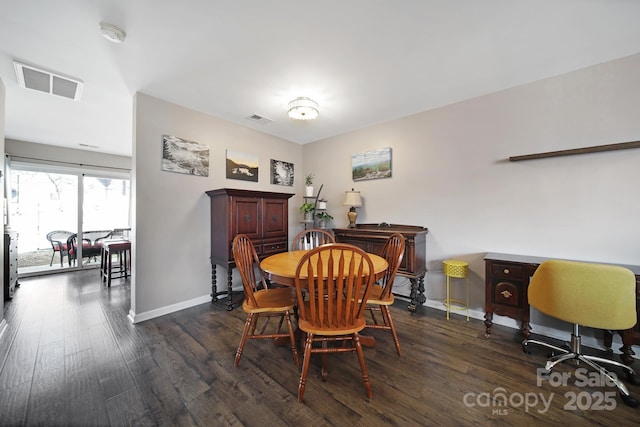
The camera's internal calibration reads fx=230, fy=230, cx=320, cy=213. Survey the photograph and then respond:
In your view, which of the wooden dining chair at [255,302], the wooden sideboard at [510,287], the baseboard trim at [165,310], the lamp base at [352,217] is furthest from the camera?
the lamp base at [352,217]

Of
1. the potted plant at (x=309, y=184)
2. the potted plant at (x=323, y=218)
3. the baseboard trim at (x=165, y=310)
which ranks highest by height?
the potted plant at (x=309, y=184)

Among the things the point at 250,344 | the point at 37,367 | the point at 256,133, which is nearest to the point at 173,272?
the point at 37,367

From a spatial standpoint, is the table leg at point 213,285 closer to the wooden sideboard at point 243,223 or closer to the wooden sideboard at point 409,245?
the wooden sideboard at point 243,223

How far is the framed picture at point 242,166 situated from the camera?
11.8ft

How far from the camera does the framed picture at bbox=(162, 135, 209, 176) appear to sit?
2.91 m

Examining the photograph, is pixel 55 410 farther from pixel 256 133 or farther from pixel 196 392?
pixel 256 133

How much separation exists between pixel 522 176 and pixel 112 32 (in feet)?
13.1

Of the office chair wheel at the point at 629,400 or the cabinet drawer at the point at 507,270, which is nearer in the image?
the office chair wheel at the point at 629,400

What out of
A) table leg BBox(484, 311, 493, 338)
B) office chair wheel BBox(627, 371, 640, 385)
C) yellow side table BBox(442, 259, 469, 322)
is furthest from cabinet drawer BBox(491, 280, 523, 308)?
office chair wheel BBox(627, 371, 640, 385)

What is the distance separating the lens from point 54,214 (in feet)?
16.5

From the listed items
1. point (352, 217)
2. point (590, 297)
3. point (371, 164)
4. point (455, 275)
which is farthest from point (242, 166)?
point (590, 297)

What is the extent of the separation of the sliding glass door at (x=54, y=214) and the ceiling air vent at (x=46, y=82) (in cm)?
322

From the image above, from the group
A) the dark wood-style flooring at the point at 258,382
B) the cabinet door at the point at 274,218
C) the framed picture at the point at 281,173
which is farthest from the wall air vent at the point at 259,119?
the dark wood-style flooring at the point at 258,382

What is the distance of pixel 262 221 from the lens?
341 cm
